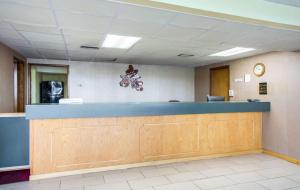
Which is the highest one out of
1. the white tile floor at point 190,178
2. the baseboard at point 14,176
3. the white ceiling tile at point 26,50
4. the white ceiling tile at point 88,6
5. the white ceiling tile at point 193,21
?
the white ceiling tile at point 26,50

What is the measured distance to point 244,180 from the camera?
318cm

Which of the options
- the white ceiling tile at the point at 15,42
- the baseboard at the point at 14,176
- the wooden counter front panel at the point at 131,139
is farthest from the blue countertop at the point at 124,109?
the white ceiling tile at the point at 15,42

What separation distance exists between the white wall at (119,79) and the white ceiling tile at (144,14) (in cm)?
423

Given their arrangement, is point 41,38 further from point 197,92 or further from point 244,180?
point 197,92

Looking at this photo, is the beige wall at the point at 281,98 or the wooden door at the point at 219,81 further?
the wooden door at the point at 219,81

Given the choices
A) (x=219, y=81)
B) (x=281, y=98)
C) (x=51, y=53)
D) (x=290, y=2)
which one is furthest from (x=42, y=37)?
(x=219, y=81)

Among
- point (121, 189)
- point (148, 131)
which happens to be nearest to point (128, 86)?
point (148, 131)

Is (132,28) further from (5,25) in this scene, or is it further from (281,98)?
(281,98)

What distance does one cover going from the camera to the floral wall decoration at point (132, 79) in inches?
270

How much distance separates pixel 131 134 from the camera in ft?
11.8

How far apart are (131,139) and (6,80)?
283 centimetres

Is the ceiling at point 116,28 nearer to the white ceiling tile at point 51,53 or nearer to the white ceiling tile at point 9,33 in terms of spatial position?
the white ceiling tile at point 9,33

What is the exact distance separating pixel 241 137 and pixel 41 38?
4.50 meters

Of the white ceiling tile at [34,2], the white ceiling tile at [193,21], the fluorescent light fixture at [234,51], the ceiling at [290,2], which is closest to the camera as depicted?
the white ceiling tile at [34,2]
